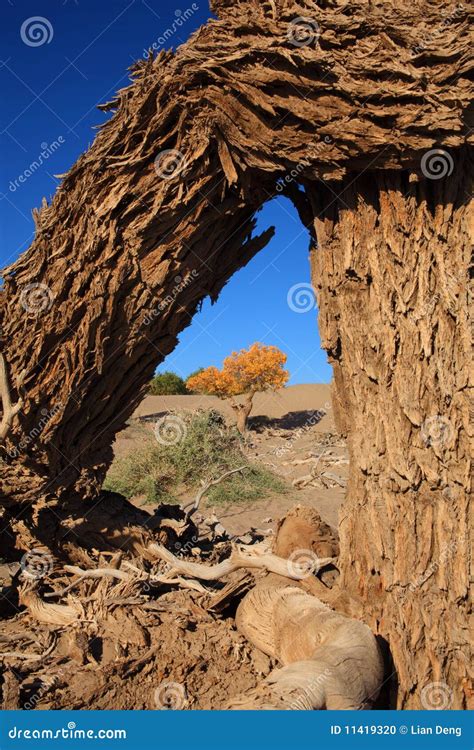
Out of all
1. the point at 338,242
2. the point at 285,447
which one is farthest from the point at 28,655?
the point at 285,447

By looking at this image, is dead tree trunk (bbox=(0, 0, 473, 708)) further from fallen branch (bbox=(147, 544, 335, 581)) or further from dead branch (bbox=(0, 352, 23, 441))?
fallen branch (bbox=(147, 544, 335, 581))

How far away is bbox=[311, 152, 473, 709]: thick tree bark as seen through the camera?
2.84m

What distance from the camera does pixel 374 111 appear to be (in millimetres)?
2850

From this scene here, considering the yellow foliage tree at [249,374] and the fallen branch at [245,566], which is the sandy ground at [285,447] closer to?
the yellow foliage tree at [249,374]

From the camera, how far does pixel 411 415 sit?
291cm

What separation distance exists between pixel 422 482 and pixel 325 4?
267cm

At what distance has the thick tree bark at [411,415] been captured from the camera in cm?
284

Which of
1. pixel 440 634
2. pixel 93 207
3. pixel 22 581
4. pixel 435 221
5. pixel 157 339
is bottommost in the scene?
pixel 22 581

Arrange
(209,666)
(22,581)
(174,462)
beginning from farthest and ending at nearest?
1. (174,462)
2. (22,581)
3. (209,666)

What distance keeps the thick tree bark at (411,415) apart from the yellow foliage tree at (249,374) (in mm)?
19905

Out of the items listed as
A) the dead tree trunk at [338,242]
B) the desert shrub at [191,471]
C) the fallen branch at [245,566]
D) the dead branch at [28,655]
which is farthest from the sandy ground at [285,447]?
the dead tree trunk at [338,242]

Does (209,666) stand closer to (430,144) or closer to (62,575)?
(62,575)

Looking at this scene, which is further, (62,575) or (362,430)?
(62,575)

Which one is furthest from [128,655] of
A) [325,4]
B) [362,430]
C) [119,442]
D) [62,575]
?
[119,442]
